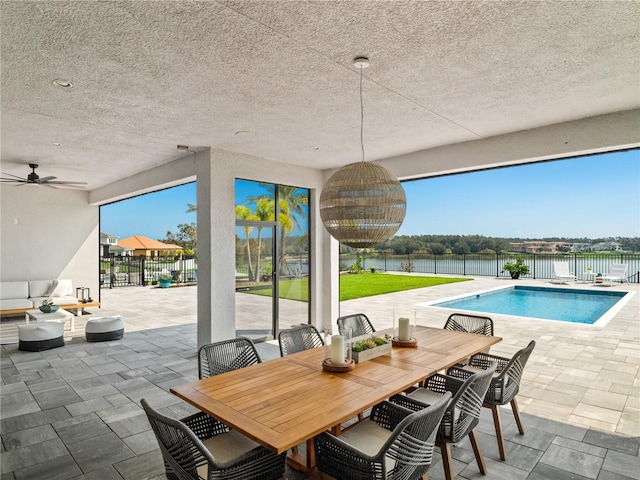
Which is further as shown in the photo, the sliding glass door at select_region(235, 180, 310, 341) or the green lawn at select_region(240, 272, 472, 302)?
the green lawn at select_region(240, 272, 472, 302)

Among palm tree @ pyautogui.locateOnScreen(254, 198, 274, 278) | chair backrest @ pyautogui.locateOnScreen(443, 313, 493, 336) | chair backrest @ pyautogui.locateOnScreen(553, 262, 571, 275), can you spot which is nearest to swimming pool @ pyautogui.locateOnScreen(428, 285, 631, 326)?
chair backrest @ pyautogui.locateOnScreen(553, 262, 571, 275)

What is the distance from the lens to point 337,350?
2496 mm

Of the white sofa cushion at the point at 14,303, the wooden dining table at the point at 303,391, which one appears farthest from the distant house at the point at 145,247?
the wooden dining table at the point at 303,391

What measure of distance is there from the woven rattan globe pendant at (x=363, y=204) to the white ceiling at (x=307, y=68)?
0.46m

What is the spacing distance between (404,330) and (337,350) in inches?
32.5

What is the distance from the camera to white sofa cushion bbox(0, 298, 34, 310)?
24.1 ft

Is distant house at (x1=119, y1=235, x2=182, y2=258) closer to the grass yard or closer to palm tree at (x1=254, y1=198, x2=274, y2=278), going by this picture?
the grass yard

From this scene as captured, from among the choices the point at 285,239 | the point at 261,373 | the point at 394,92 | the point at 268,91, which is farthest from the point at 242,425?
the point at 285,239

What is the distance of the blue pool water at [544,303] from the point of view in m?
8.71

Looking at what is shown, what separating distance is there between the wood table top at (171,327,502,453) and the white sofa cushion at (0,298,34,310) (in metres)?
7.24

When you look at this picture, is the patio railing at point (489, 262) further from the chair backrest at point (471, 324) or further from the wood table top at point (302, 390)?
the wood table top at point (302, 390)

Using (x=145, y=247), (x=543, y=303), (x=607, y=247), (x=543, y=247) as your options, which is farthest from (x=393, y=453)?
(x=607, y=247)

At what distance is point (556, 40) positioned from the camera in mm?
2299

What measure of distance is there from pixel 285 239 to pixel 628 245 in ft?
42.1
